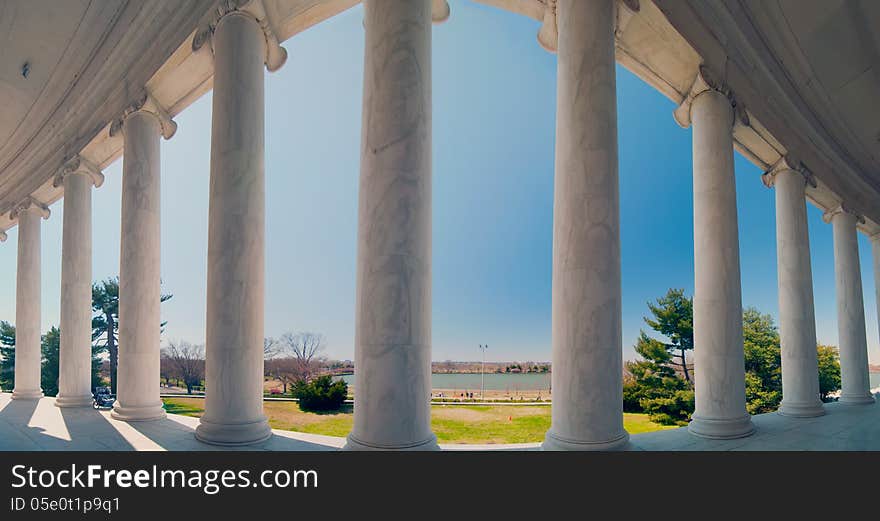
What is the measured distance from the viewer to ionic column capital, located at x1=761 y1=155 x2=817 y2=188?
17700 cm

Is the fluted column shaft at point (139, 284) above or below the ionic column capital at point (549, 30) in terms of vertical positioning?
below

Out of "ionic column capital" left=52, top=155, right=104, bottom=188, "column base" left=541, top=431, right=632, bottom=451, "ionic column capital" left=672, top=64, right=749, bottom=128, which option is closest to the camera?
"column base" left=541, top=431, right=632, bottom=451

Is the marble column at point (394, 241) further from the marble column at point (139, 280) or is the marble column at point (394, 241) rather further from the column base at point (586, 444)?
the marble column at point (139, 280)

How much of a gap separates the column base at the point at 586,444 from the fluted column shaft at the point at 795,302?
389ft

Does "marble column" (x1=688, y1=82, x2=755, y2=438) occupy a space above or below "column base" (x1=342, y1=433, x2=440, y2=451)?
above

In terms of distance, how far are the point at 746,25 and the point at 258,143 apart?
134178 mm

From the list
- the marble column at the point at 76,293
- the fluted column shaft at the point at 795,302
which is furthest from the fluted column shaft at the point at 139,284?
the fluted column shaft at the point at 795,302

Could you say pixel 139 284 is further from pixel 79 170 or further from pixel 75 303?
pixel 79 170

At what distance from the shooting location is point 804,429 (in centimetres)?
13912

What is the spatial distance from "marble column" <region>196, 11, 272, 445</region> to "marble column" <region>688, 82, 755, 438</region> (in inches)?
4349

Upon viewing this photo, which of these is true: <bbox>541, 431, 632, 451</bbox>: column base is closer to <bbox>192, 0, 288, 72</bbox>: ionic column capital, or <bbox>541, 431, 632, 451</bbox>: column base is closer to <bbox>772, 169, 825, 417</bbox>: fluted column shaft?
<bbox>192, 0, 288, 72</bbox>: ionic column capital


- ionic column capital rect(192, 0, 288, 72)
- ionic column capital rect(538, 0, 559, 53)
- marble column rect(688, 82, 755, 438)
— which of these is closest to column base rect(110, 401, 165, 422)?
ionic column capital rect(192, 0, 288, 72)

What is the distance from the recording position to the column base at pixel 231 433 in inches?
3962
